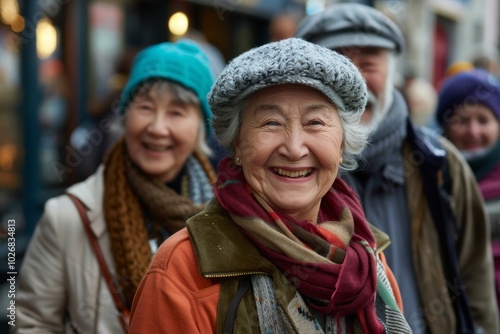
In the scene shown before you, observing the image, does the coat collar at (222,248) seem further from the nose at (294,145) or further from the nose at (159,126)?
the nose at (159,126)

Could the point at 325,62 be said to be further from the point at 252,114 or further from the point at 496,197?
the point at 496,197

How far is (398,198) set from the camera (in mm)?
2785

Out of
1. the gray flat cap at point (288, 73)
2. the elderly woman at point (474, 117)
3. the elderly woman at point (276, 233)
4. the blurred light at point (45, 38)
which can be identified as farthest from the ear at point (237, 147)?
the blurred light at point (45, 38)

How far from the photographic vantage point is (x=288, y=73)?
1741 mm

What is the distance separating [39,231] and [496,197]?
2.35 meters

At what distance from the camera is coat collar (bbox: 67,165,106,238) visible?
258 centimetres

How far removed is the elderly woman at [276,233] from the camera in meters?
1.74

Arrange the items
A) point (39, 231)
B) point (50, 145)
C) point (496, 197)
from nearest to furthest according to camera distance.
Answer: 1. point (39, 231)
2. point (496, 197)
3. point (50, 145)

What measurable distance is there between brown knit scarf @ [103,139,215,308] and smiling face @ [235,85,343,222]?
78 cm

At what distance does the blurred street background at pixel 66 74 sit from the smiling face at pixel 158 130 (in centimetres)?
148

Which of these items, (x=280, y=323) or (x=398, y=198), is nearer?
(x=280, y=323)

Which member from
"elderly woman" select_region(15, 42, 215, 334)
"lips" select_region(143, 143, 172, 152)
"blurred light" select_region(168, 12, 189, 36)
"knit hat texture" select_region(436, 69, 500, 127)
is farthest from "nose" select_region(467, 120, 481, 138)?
"blurred light" select_region(168, 12, 189, 36)

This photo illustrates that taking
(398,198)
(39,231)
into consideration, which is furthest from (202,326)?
(398,198)

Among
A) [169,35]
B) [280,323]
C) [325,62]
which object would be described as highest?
[169,35]
